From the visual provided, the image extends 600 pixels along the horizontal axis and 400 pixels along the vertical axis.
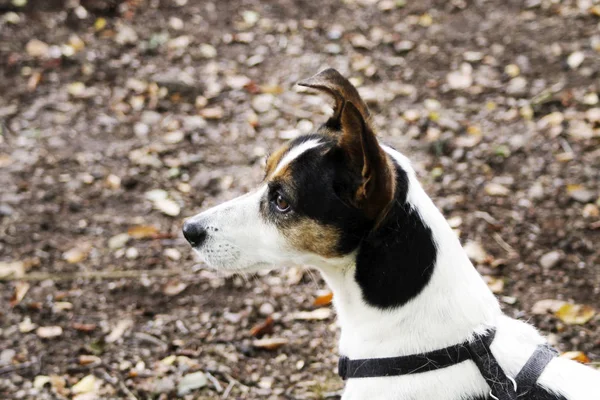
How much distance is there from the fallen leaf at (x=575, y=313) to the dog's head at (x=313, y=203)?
1939 mm

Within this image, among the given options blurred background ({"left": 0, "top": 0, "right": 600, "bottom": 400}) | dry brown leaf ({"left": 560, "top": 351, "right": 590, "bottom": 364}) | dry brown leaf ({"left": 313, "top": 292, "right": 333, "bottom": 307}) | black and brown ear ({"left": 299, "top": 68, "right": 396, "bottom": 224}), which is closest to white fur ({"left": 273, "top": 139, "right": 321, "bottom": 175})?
black and brown ear ({"left": 299, "top": 68, "right": 396, "bottom": 224})

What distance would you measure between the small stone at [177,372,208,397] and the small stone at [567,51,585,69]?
14.8 feet

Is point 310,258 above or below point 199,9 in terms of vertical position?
above

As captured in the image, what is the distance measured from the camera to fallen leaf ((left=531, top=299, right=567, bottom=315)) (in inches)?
154

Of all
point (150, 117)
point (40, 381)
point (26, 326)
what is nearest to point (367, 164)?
point (40, 381)

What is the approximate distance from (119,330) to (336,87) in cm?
224

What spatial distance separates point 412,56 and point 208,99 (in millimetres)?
2191

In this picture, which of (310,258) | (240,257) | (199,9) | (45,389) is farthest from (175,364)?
(199,9)

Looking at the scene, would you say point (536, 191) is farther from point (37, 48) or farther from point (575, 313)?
point (37, 48)

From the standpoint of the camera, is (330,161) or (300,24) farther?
(300,24)

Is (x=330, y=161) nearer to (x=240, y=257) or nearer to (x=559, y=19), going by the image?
(x=240, y=257)

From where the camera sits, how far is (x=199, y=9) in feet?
24.3

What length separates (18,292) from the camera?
164 inches

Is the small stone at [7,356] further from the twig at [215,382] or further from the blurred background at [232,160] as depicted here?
the twig at [215,382]
